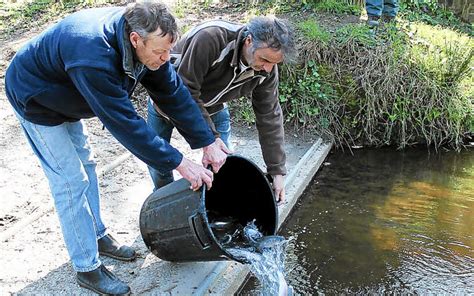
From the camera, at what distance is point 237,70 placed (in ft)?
9.49

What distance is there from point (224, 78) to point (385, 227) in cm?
194

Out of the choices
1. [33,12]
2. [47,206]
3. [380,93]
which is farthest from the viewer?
[33,12]

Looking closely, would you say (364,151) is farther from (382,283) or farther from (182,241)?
(182,241)

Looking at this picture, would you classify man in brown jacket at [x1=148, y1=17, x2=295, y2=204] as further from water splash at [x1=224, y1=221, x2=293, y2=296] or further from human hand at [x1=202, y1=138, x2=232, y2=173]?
water splash at [x1=224, y1=221, x2=293, y2=296]

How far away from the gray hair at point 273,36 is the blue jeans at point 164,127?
72cm

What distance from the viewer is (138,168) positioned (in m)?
4.41

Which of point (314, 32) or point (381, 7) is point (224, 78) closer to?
point (314, 32)

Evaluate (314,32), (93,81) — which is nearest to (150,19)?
(93,81)

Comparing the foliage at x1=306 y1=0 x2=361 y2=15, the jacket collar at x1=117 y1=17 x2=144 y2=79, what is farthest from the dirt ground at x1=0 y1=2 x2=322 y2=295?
the foliage at x1=306 y1=0 x2=361 y2=15

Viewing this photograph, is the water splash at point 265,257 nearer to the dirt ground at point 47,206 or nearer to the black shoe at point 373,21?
the dirt ground at point 47,206

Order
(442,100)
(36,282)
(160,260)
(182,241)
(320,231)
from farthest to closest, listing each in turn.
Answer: (442,100) < (320,231) < (160,260) < (36,282) < (182,241)

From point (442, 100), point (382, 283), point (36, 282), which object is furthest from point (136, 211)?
point (442, 100)

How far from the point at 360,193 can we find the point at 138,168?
185 cm

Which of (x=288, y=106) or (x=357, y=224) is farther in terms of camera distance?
(x=288, y=106)
